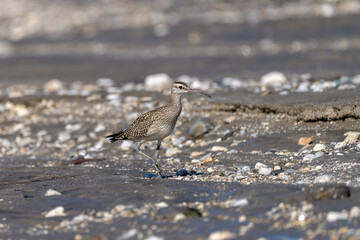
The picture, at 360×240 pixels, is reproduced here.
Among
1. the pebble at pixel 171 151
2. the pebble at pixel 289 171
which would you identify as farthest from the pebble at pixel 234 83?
the pebble at pixel 289 171

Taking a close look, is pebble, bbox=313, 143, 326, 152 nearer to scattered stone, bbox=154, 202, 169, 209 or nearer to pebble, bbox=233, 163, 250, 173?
pebble, bbox=233, 163, 250, 173

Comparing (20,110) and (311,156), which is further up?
(20,110)

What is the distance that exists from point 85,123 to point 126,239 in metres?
6.52

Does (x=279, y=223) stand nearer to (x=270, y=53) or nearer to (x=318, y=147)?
(x=318, y=147)

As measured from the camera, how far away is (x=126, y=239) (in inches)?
218

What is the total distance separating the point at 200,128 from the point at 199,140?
0.22 m

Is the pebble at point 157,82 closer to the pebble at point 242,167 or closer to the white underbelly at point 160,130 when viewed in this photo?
the white underbelly at point 160,130

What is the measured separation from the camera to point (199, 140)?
1015cm

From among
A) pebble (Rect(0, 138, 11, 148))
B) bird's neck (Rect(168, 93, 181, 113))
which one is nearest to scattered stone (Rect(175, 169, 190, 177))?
bird's neck (Rect(168, 93, 181, 113))

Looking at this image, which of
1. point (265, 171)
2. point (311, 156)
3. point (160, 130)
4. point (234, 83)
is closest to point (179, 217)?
point (265, 171)

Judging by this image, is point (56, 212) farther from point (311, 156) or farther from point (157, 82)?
point (157, 82)

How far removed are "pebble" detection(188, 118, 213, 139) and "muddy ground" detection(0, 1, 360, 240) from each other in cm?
5

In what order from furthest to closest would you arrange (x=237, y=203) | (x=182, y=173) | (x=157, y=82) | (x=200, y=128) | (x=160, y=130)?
(x=157, y=82)
(x=200, y=128)
(x=160, y=130)
(x=182, y=173)
(x=237, y=203)

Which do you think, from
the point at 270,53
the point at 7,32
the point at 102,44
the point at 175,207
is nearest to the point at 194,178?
the point at 175,207
